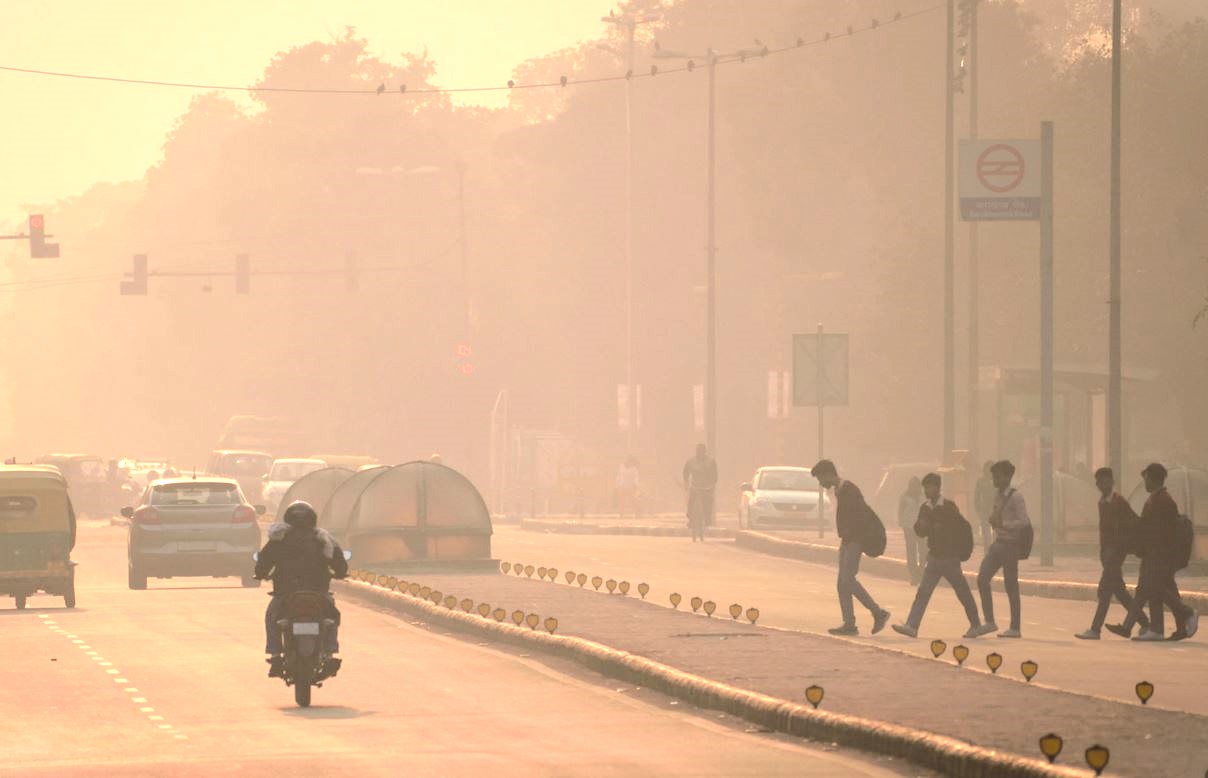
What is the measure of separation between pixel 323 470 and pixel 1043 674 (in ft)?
79.0

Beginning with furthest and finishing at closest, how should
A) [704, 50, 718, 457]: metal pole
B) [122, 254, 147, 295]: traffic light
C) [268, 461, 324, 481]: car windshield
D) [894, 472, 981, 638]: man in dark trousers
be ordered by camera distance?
[122, 254, 147, 295]: traffic light, [704, 50, 718, 457]: metal pole, [268, 461, 324, 481]: car windshield, [894, 472, 981, 638]: man in dark trousers

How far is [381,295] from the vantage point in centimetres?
10731

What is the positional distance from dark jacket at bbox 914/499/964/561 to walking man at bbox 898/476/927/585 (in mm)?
8953

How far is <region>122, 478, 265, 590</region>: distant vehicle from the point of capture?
3569 cm

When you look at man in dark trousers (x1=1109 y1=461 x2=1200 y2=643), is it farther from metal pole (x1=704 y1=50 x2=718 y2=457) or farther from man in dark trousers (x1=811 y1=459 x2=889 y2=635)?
metal pole (x1=704 y1=50 x2=718 y2=457)

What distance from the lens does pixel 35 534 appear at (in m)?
31.8

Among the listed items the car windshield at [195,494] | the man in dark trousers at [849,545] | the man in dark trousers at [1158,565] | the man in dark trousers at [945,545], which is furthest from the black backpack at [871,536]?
the car windshield at [195,494]

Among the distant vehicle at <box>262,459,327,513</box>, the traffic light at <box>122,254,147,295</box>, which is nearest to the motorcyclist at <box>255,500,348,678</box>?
the distant vehicle at <box>262,459,327,513</box>

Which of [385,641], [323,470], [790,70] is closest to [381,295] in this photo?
[790,70]

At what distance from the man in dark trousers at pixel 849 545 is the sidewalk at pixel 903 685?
1179mm

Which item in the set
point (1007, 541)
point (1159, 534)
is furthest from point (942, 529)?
point (1159, 534)

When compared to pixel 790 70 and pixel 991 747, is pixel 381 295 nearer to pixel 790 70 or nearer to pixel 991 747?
pixel 790 70

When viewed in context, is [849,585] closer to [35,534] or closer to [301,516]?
[301,516]

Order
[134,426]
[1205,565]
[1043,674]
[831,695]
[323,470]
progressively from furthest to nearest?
[134,426]
[323,470]
[1205,565]
[1043,674]
[831,695]
